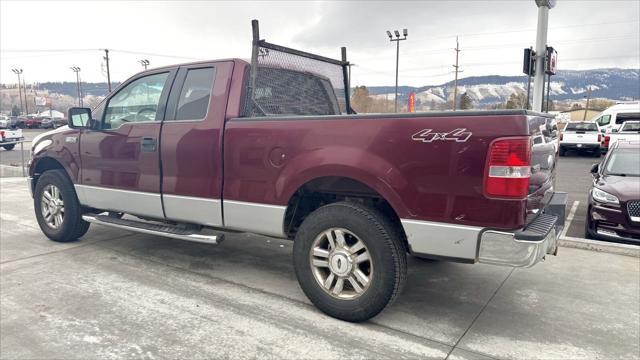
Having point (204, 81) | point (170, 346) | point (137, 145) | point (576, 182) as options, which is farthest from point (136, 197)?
point (576, 182)

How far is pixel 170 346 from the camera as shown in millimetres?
3045

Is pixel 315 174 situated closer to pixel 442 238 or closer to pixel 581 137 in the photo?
pixel 442 238

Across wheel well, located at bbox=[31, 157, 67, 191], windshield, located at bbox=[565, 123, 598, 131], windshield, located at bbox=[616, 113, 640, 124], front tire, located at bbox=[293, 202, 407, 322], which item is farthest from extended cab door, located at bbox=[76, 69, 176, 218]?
windshield, located at bbox=[616, 113, 640, 124]

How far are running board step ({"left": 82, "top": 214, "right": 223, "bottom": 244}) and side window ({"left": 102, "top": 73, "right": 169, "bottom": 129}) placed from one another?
1006 millimetres

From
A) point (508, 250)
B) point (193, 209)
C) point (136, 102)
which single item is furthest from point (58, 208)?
point (508, 250)

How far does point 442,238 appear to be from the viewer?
303 cm

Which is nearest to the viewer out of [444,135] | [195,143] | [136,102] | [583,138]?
[444,135]

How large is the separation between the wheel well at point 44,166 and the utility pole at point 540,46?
25.1 ft

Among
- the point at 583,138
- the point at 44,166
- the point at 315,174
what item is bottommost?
the point at 583,138

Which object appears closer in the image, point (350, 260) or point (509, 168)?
point (509, 168)

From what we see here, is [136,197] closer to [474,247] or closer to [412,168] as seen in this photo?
[412,168]

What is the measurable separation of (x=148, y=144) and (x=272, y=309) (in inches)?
80.9

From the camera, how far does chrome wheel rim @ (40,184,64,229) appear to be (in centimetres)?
547

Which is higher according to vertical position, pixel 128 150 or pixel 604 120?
pixel 604 120
